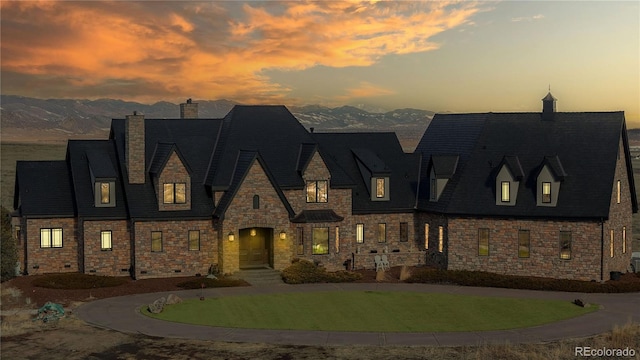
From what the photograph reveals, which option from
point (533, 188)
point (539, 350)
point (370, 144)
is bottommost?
point (539, 350)

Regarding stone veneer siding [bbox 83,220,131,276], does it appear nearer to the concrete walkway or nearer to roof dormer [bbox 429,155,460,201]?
the concrete walkway

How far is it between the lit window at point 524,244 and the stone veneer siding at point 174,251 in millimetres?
19257

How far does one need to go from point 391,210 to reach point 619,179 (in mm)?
14891

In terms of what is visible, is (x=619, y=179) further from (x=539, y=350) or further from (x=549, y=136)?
(x=539, y=350)

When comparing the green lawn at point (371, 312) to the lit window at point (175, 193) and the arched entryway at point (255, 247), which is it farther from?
the lit window at point (175, 193)

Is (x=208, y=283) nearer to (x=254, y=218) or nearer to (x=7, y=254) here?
(x=254, y=218)

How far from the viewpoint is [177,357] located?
25766 mm

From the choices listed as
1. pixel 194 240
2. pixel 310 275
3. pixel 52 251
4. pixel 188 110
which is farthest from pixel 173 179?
pixel 188 110

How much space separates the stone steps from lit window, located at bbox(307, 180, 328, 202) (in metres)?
5.87

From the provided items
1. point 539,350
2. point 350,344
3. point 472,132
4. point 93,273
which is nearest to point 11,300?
point 93,273

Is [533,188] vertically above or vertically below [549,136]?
below

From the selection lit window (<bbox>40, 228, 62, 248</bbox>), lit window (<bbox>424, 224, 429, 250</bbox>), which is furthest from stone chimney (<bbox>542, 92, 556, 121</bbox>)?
lit window (<bbox>40, 228, 62, 248</bbox>)

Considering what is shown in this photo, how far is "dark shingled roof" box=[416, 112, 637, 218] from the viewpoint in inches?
1693

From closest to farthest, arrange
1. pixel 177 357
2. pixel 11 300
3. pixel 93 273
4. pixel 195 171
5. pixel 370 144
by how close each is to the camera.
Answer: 1. pixel 177 357
2. pixel 11 300
3. pixel 93 273
4. pixel 195 171
5. pixel 370 144
